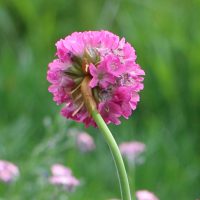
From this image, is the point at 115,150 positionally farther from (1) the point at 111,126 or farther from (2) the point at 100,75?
(1) the point at 111,126

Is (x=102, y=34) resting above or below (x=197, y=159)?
below

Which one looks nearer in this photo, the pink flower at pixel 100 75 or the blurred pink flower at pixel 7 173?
the pink flower at pixel 100 75

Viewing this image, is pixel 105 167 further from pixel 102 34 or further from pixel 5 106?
pixel 102 34

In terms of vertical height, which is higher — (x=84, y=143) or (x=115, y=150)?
(x=84, y=143)

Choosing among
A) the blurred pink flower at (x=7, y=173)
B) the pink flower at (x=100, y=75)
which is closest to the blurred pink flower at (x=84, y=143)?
the blurred pink flower at (x=7, y=173)

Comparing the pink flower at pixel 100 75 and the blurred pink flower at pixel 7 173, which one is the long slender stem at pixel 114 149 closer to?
the pink flower at pixel 100 75

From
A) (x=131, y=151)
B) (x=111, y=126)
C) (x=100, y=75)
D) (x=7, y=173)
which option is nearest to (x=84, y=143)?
(x=131, y=151)

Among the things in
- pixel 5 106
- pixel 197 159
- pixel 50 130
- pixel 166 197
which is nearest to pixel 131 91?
pixel 50 130
